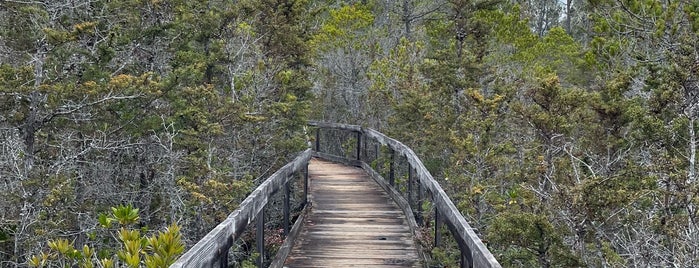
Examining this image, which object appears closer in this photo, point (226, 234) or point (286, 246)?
point (226, 234)

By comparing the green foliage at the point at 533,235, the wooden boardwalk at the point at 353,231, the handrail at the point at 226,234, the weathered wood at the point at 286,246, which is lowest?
the wooden boardwalk at the point at 353,231

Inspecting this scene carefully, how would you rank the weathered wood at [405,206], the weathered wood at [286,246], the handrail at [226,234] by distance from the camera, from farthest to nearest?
the weathered wood at [405,206], the weathered wood at [286,246], the handrail at [226,234]

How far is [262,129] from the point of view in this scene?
1064 centimetres

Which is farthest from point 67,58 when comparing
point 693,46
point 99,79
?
point 693,46

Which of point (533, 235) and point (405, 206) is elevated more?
point (533, 235)

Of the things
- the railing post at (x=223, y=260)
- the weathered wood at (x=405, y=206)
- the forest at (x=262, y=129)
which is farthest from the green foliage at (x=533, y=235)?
the railing post at (x=223, y=260)

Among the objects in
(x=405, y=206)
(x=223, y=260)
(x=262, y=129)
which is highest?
(x=262, y=129)

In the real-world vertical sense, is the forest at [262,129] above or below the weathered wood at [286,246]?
above

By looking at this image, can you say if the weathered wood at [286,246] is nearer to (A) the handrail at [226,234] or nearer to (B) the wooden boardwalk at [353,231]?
(B) the wooden boardwalk at [353,231]

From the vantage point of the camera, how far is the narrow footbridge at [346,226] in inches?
174

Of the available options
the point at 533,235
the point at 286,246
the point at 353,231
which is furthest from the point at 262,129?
the point at 533,235

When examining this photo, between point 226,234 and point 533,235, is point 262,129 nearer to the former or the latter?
point 533,235

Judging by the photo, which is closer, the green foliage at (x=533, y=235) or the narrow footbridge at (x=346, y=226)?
the narrow footbridge at (x=346, y=226)

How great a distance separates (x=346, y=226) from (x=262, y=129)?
291 cm
